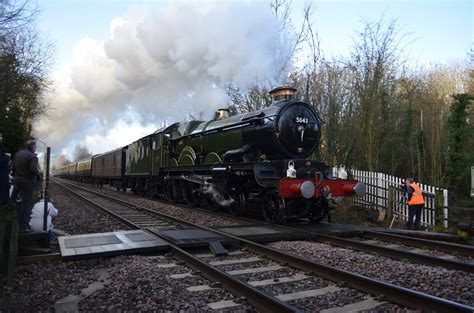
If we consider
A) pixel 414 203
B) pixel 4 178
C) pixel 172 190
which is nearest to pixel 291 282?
pixel 4 178

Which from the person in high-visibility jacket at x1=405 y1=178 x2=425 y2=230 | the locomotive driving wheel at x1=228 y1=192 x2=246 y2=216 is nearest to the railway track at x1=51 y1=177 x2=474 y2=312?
the locomotive driving wheel at x1=228 y1=192 x2=246 y2=216

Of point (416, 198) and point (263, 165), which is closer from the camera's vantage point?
point (263, 165)

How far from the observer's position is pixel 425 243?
21.8 ft

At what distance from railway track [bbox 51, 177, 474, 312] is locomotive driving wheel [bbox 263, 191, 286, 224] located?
236 cm

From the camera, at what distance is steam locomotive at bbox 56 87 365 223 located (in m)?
8.65

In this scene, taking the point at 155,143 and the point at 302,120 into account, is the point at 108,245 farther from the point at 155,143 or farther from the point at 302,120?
the point at 155,143

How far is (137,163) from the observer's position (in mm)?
18938

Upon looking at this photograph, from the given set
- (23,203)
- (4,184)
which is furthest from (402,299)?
(4,184)

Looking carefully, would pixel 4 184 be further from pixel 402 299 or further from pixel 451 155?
pixel 451 155

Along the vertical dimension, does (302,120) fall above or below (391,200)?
above

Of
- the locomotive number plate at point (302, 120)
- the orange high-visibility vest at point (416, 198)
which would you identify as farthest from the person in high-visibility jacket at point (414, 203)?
the locomotive number plate at point (302, 120)

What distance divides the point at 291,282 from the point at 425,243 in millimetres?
3372

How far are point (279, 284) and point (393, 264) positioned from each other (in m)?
1.92

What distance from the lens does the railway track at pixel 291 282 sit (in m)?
3.60
